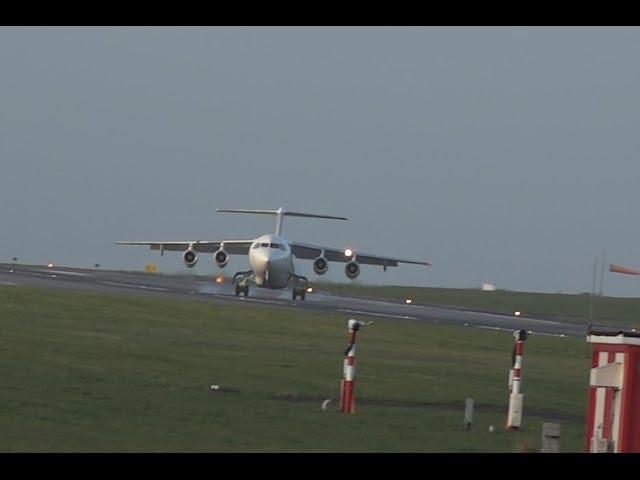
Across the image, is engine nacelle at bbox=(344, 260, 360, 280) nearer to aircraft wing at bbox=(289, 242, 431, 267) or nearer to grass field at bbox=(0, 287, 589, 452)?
aircraft wing at bbox=(289, 242, 431, 267)

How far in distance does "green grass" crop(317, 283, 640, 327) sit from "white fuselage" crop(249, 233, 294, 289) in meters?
12.6

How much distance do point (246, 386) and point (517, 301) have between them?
62.5m

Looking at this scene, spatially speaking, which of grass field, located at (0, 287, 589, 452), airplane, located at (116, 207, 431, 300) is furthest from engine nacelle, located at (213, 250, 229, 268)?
grass field, located at (0, 287, 589, 452)

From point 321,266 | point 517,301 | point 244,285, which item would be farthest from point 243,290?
point 517,301

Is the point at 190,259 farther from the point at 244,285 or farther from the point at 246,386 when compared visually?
the point at 246,386

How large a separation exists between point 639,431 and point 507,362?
15215mm

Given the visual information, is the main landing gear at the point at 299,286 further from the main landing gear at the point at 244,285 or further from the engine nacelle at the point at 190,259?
the engine nacelle at the point at 190,259

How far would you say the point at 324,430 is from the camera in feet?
49.2

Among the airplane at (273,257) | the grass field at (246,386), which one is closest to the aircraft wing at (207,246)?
the airplane at (273,257)

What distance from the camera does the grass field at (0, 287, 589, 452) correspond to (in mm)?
13930
